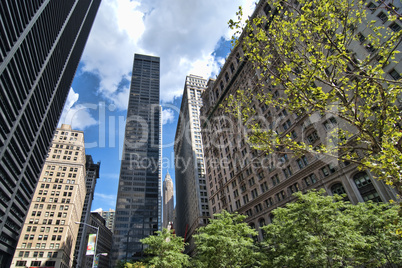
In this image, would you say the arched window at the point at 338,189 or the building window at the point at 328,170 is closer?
the arched window at the point at 338,189

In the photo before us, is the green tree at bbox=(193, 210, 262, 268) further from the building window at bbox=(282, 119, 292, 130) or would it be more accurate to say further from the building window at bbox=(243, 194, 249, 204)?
the building window at bbox=(243, 194, 249, 204)

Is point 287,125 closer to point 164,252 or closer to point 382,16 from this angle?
point 382,16

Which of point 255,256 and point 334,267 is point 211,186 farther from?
point 334,267

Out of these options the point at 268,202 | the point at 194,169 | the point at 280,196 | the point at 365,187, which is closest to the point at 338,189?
the point at 365,187

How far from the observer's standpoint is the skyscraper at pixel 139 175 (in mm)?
104000

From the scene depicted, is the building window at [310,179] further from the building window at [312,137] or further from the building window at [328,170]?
the building window at [312,137]

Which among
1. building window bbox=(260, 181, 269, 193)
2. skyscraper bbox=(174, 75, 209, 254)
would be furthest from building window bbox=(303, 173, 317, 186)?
skyscraper bbox=(174, 75, 209, 254)

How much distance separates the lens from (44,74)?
44.4 metres

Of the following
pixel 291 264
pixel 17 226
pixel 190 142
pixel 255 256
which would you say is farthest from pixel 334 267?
pixel 190 142

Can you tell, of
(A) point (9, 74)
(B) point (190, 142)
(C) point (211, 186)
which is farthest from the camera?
(B) point (190, 142)

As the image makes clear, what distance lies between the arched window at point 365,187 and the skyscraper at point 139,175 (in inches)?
3885

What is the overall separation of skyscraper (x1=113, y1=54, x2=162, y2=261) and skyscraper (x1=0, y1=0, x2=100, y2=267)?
2490 inches

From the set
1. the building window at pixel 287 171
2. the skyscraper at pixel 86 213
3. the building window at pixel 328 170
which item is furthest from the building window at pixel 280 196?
the skyscraper at pixel 86 213

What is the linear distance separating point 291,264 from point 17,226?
52.7 metres
